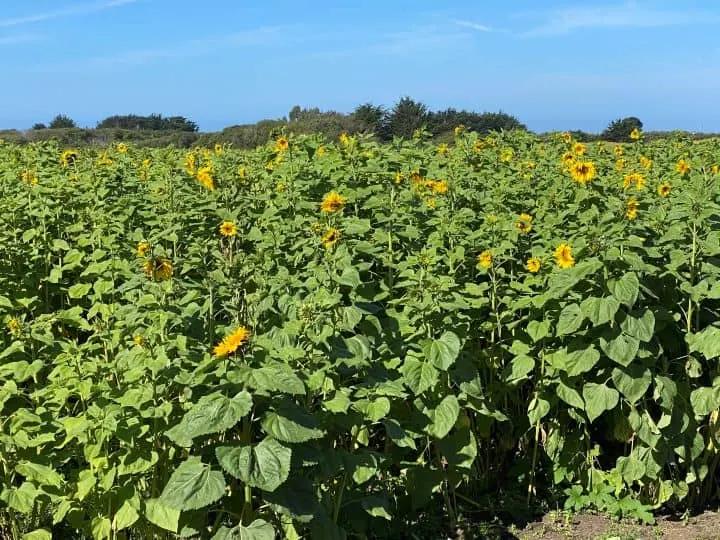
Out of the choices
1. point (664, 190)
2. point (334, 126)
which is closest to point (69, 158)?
point (664, 190)

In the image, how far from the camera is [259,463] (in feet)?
7.78

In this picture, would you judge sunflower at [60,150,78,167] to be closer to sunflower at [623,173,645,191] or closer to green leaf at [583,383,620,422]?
sunflower at [623,173,645,191]

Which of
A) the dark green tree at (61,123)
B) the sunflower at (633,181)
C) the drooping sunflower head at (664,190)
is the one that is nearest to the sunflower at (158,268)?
the sunflower at (633,181)

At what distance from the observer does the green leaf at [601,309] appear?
3.27 m

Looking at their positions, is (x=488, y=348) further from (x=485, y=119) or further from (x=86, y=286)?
(x=485, y=119)

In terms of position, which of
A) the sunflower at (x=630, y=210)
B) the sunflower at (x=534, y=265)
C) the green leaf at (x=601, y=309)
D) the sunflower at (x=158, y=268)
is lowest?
the green leaf at (x=601, y=309)

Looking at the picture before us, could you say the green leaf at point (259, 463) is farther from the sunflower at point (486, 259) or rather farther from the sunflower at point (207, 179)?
the sunflower at point (207, 179)

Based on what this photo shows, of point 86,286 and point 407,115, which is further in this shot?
point 407,115

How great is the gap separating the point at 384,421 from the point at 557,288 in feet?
3.27

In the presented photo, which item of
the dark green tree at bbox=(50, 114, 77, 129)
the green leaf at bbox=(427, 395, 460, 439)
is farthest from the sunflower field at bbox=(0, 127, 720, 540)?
the dark green tree at bbox=(50, 114, 77, 129)

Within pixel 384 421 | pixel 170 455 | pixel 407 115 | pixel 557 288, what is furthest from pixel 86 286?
pixel 407 115

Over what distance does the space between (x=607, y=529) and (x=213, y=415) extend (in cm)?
221

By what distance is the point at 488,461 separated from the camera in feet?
13.0

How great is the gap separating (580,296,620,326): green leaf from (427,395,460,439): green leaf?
66cm
